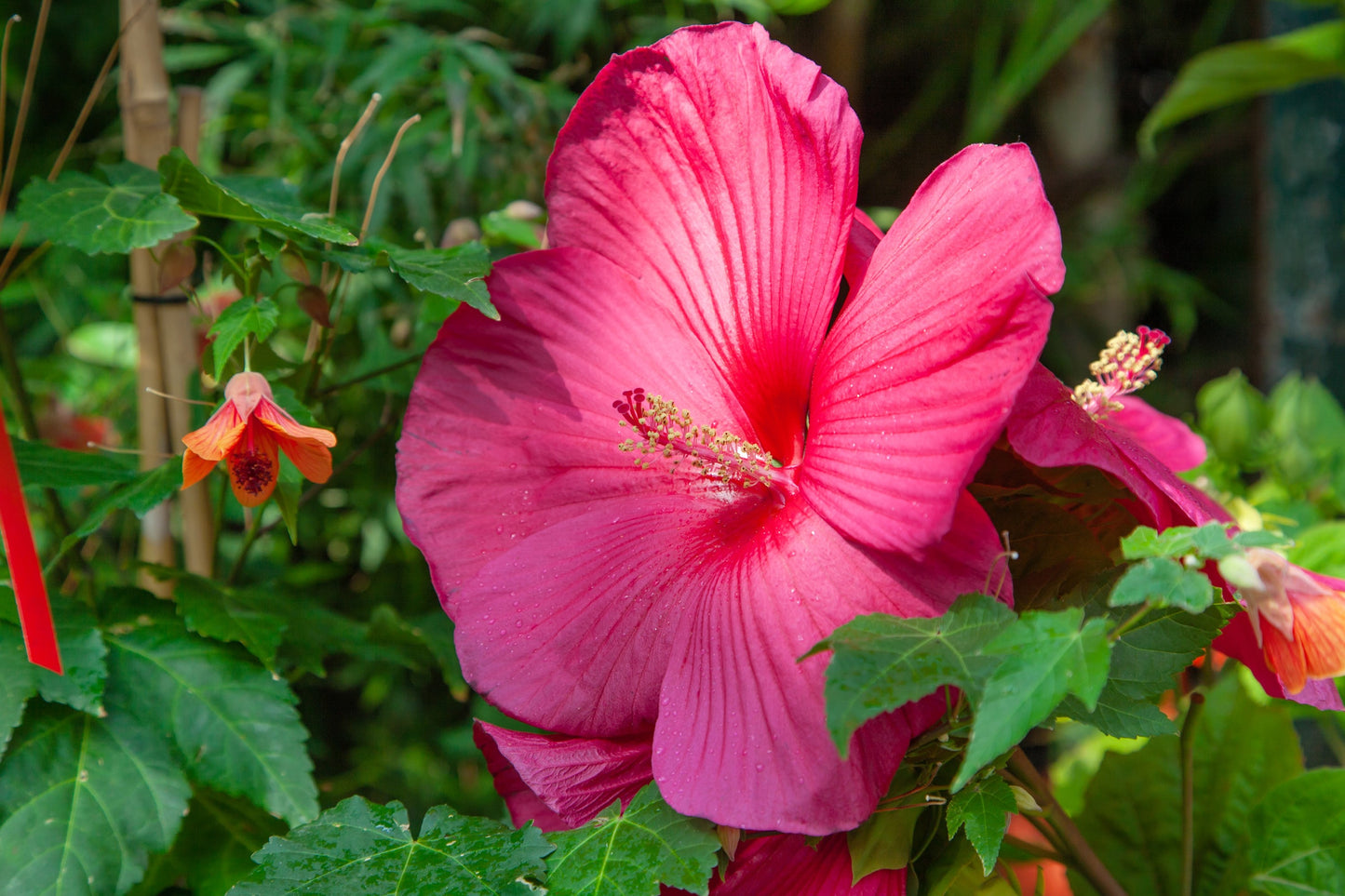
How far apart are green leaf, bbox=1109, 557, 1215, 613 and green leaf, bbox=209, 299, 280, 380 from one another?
0.35 metres

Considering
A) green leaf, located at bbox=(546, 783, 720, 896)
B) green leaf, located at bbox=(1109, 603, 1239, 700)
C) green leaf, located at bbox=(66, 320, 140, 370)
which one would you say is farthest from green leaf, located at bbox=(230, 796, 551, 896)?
green leaf, located at bbox=(66, 320, 140, 370)

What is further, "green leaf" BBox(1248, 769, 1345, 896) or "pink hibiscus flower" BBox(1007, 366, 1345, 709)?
"green leaf" BBox(1248, 769, 1345, 896)

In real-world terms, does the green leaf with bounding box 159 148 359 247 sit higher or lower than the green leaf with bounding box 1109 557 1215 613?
higher

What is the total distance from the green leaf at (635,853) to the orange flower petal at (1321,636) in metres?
0.22

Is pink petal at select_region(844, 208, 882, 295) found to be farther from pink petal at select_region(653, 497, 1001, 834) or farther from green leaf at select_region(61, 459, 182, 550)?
green leaf at select_region(61, 459, 182, 550)

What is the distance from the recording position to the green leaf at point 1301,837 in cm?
46

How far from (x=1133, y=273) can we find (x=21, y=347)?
1.68 m

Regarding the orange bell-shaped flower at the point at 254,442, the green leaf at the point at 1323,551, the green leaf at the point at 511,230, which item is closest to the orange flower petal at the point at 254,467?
the orange bell-shaped flower at the point at 254,442

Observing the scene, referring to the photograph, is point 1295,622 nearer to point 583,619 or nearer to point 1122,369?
point 1122,369

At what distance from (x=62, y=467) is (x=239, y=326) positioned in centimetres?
14

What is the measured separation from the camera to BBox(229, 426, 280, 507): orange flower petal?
1.35 ft

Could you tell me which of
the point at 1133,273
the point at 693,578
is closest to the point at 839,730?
the point at 693,578

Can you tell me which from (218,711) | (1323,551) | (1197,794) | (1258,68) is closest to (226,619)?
(218,711)

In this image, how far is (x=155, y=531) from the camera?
1.95 feet
